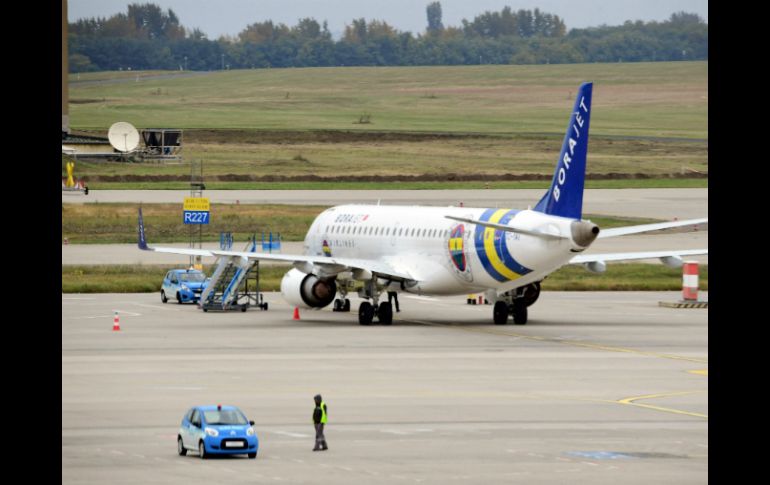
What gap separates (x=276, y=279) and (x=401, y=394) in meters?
43.0

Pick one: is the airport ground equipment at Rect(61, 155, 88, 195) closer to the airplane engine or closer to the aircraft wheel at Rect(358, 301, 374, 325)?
the airplane engine

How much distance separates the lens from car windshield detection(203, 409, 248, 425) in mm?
24406

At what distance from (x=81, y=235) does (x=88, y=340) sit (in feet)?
154

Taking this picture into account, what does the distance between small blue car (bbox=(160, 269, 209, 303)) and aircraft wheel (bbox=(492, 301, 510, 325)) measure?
54.8 feet

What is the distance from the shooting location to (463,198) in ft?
380

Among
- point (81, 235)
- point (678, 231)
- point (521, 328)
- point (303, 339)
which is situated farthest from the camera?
point (678, 231)

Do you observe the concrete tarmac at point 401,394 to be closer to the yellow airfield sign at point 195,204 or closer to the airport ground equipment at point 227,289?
the airport ground equipment at point 227,289

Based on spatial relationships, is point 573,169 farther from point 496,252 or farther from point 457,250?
point 457,250

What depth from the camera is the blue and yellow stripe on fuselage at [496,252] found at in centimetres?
4847

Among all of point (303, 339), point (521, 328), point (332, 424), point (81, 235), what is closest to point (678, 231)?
point (81, 235)

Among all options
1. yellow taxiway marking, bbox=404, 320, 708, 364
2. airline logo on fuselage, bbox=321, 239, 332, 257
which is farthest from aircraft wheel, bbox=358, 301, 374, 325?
airline logo on fuselage, bbox=321, 239, 332, 257

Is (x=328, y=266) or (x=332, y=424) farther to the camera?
(x=328, y=266)
